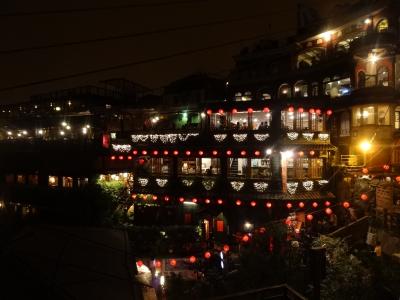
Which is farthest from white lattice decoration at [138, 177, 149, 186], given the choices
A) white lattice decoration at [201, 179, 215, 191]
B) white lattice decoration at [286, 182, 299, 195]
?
white lattice decoration at [286, 182, 299, 195]

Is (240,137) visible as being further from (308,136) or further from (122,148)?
(122,148)

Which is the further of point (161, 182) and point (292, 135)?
point (161, 182)

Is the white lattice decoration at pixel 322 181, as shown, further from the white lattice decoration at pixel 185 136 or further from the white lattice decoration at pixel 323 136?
the white lattice decoration at pixel 185 136

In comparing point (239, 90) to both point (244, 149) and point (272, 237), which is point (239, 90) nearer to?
point (244, 149)

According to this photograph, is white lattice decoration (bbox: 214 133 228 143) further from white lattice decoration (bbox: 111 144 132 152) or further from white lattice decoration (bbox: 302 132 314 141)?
white lattice decoration (bbox: 111 144 132 152)

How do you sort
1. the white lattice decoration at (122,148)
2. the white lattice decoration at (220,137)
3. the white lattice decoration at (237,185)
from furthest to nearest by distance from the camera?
the white lattice decoration at (122,148)
the white lattice decoration at (220,137)
the white lattice decoration at (237,185)

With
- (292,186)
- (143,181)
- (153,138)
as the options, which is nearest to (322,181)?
(292,186)

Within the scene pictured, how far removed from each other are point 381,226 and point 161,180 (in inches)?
619

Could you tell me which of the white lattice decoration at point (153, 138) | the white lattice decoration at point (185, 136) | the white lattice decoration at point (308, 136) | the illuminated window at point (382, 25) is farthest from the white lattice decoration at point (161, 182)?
the illuminated window at point (382, 25)

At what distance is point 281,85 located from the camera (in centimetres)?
3344

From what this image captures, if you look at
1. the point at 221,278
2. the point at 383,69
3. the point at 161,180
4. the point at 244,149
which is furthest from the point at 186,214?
the point at 383,69

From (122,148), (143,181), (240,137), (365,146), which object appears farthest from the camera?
(122,148)

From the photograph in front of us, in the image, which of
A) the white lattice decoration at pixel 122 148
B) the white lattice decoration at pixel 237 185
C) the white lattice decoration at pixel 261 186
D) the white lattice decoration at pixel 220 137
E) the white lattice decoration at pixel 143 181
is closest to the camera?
the white lattice decoration at pixel 261 186

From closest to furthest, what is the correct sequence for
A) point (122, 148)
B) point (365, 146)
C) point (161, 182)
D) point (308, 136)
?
point (365, 146) < point (308, 136) < point (161, 182) < point (122, 148)
